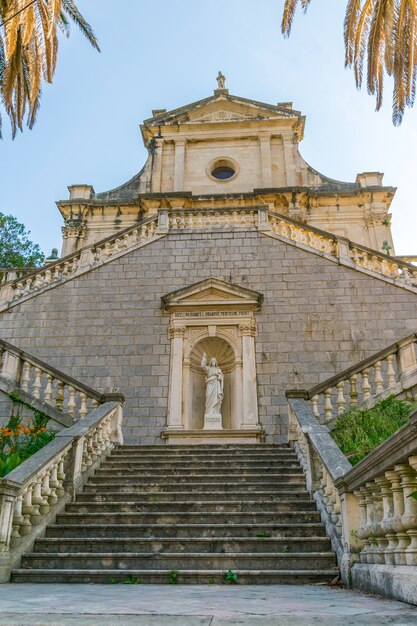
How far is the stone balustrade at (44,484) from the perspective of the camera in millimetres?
5680

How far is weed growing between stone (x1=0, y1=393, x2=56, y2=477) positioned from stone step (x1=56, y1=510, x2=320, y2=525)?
1.81m

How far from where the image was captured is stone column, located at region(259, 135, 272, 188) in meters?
20.3

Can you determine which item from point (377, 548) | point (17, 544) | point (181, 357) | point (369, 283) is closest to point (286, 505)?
point (377, 548)

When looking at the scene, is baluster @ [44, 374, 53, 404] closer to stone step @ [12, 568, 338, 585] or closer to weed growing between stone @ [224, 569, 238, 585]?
stone step @ [12, 568, 338, 585]

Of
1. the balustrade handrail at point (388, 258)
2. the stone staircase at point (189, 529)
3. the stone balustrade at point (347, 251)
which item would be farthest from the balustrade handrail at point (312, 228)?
the stone staircase at point (189, 529)

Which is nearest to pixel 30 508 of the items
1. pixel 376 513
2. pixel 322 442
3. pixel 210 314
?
pixel 322 442

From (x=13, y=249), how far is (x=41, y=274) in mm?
12334

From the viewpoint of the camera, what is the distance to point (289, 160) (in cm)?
2091

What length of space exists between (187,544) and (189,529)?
0.29 m

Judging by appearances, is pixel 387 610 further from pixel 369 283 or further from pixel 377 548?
pixel 369 283

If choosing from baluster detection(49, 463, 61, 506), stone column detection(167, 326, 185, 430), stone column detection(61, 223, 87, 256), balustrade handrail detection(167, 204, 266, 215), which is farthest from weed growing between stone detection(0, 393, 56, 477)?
stone column detection(61, 223, 87, 256)

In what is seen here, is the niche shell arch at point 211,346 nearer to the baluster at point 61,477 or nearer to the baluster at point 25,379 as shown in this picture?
the baluster at point 25,379

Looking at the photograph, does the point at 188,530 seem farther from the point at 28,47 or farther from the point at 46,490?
the point at 28,47

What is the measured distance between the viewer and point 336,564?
18.1 feet
